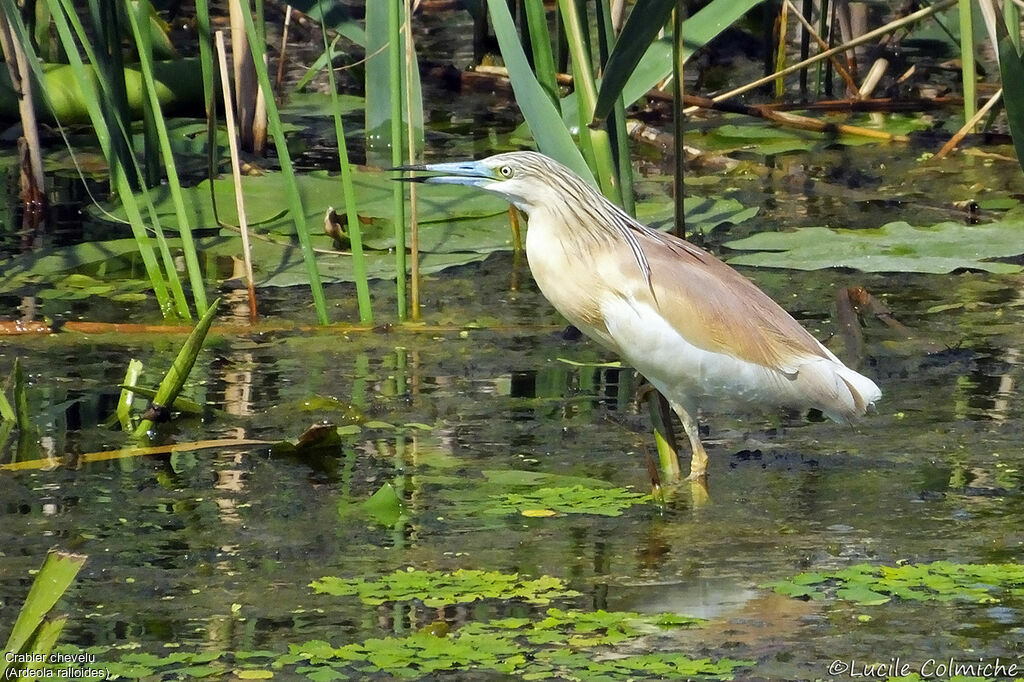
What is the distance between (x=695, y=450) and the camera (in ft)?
14.7

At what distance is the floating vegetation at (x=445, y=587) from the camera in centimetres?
350

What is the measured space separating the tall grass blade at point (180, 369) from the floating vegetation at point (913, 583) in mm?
1911

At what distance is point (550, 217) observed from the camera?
4539 millimetres

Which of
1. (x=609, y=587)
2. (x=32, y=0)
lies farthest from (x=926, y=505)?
(x=32, y=0)

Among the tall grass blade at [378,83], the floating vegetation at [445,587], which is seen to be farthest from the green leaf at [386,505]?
the tall grass blade at [378,83]

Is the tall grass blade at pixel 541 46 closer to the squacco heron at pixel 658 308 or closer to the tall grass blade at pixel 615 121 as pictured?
the tall grass blade at pixel 615 121

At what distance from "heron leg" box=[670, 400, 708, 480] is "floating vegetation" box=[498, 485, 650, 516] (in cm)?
24

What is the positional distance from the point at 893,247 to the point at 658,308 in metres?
2.44

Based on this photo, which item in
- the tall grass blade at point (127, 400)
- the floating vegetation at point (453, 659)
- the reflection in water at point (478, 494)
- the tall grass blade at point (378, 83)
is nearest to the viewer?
the floating vegetation at point (453, 659)

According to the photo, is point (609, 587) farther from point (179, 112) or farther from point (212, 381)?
point (179, 112)

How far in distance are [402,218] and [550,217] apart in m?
1.02

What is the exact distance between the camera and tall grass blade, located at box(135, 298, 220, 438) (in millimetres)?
4562

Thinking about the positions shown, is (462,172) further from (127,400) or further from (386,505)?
(127,400)

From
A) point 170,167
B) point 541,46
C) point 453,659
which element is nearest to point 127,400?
point 170,167
